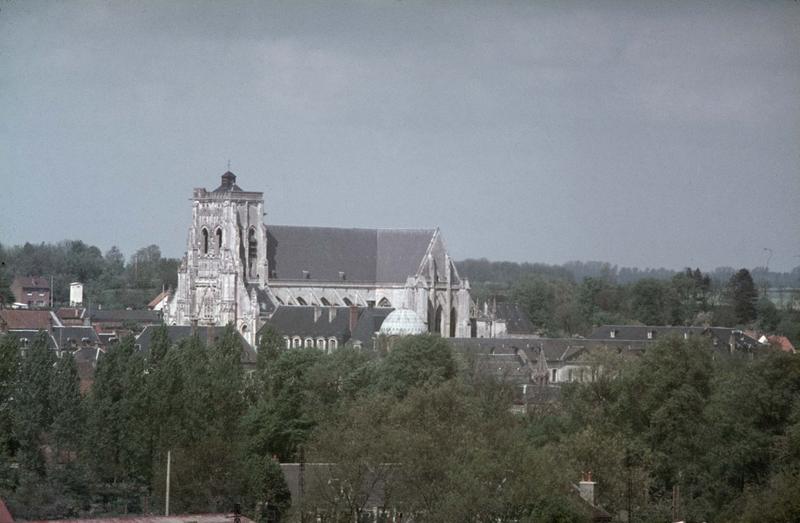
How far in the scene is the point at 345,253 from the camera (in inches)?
5433

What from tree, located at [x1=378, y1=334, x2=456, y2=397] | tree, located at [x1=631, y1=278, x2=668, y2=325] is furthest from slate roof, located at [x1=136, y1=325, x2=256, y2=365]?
tree, located at [x1=631, y1=278, x2=668, y2=325]

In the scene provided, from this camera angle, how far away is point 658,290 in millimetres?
176875

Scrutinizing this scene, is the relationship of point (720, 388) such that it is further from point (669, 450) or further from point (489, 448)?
point (489, 448)

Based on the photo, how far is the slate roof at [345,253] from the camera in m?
136

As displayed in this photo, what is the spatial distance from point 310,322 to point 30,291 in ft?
211

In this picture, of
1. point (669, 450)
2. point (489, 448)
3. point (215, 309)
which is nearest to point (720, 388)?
point (669, 450)

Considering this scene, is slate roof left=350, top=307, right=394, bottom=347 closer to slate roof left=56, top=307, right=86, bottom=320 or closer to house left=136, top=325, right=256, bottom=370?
house left=136, top=325, right=256, bottom=370

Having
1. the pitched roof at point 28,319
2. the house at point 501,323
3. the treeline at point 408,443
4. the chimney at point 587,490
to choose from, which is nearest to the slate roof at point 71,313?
the pitched roof at point 28,319

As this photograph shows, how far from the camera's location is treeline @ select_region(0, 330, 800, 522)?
53.3 meters

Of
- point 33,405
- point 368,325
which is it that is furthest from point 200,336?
point 33,405

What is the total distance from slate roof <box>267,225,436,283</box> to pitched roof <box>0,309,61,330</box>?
15.1 m

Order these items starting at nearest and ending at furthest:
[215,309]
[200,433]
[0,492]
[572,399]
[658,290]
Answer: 1. [0,492]
2. [200,433]
3. [572,399]
4. [215,309]
5. [658,290]

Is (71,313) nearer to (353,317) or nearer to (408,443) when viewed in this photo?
(353,317)

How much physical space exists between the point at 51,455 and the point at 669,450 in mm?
20670
